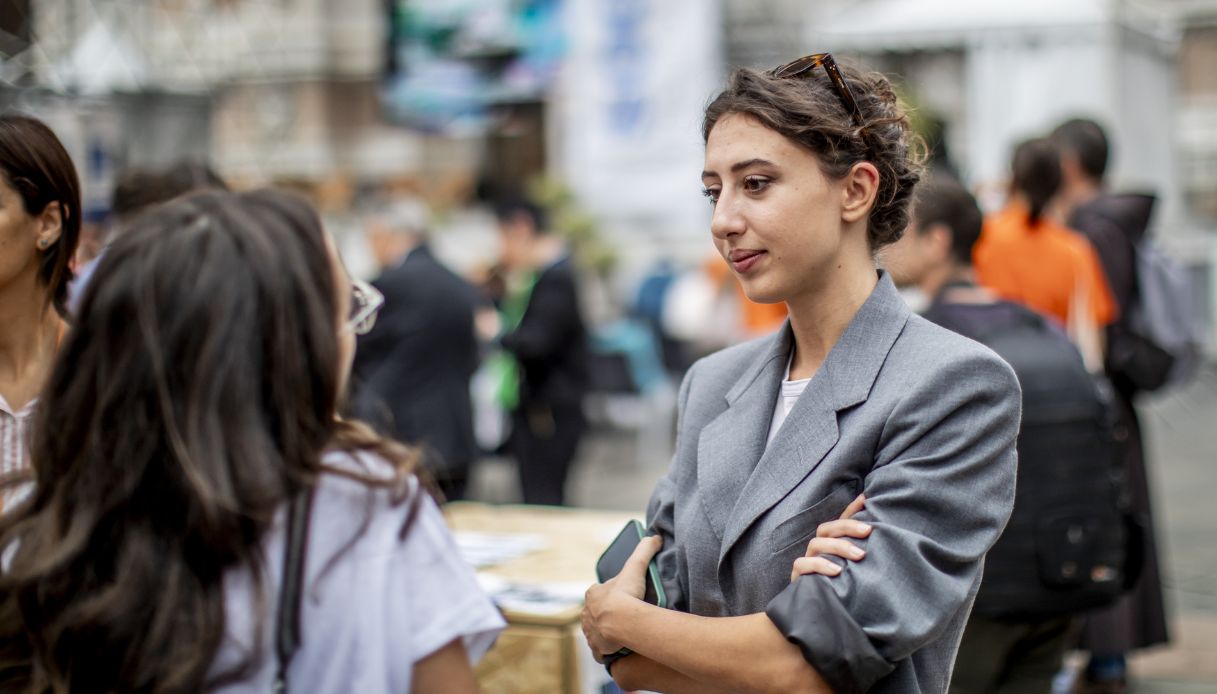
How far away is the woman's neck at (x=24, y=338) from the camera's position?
9.49ft

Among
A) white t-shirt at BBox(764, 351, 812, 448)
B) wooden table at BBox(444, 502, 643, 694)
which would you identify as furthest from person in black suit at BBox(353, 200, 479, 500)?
white t-shirt at BBox(764, 351, 812, 448)

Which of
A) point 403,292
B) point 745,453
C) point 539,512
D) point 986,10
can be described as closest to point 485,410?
point 403,292

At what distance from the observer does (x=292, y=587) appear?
1669 millimetres

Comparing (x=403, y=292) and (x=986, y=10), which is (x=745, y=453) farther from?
(x=986, y=10)

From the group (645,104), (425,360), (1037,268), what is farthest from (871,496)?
(645,104)

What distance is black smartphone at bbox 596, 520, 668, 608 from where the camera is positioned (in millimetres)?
2324

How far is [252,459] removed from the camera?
5.44 feet

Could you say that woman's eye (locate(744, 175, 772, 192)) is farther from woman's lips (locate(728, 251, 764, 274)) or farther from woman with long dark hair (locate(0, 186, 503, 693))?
woman with long dark hair (locate(0, 186, 503, 693))

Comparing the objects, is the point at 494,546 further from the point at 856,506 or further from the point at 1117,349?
the point at 1117,349

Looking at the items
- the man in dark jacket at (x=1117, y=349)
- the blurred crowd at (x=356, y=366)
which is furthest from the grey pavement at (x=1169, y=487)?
the blurred crowd at (x=356, y=366)

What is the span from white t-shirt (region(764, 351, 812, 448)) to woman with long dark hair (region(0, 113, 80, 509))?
5.01 ft

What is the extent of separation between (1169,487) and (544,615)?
7099mm

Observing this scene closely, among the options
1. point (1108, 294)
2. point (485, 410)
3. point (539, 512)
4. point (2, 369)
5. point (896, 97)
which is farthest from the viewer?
point (485, 410)

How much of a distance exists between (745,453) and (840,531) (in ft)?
1.00
